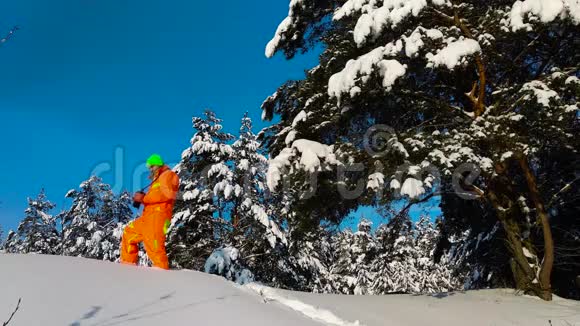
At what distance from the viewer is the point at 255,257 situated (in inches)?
655

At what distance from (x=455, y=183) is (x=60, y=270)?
6331 millimetres

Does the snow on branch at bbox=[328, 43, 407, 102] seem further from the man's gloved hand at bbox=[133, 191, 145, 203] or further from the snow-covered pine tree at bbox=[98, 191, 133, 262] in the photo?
the snow-covered pine tree at bbox=[98, 191, 133, 262]

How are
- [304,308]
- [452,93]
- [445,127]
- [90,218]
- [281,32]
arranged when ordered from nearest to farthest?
[304,308], [445,127], [452,93], [281,32], [90,218]

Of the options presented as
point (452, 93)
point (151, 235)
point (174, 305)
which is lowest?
point (174, 305)

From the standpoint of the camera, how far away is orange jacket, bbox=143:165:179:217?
6172mm

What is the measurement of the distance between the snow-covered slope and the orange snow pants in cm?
87

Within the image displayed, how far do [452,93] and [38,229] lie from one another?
33.2 m

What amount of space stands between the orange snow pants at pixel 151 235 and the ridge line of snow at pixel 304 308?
1290 mm

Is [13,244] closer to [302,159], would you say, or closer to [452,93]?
[302,159]

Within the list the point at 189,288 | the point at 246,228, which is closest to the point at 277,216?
the point at 246,228

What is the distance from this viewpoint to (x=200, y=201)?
54.9 ft

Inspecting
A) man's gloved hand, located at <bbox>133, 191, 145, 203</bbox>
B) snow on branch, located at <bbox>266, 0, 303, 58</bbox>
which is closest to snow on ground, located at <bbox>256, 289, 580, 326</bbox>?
man's gloved hand, located at <bbox>133, 191, 145, 203</bbox>

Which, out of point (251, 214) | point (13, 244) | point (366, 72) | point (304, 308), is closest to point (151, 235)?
point (304, 308)

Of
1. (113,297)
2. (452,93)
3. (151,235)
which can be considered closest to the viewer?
(113,297)
